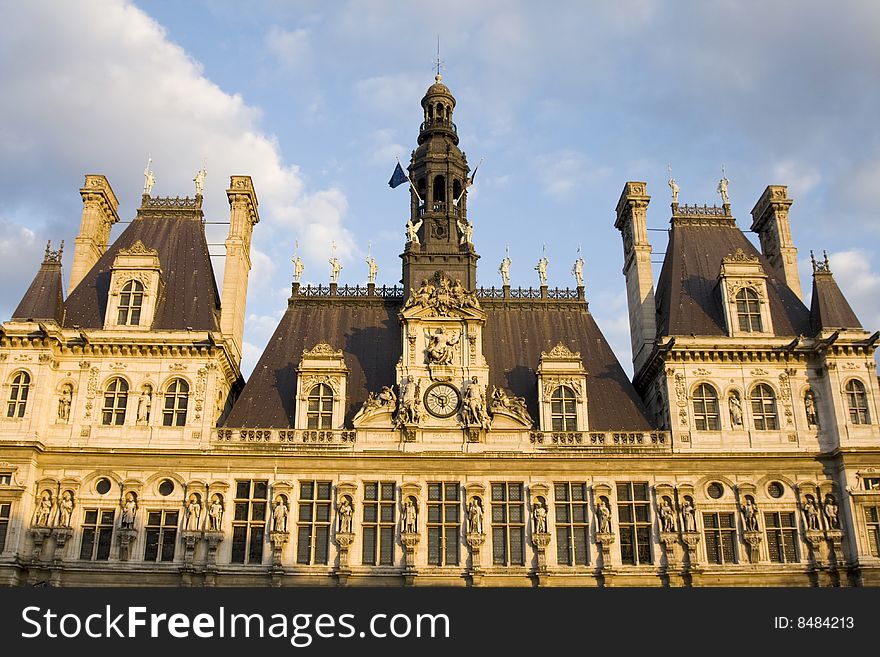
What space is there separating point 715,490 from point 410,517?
15001mm

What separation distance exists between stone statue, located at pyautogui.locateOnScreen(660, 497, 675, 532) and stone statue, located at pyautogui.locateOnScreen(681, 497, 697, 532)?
514mm

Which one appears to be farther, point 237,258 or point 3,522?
point 237,258

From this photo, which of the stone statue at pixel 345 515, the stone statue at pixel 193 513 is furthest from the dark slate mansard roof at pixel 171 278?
the stone statue at pixel 345 515

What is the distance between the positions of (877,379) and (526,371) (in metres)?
17.7

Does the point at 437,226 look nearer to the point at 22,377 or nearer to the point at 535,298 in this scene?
the point at 535,298

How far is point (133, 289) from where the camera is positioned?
158 feet

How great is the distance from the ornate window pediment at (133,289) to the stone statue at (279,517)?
39.6 feet

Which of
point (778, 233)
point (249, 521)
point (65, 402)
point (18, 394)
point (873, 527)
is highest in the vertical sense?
point (778, 233)

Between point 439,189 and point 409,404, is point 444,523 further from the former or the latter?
point 439,189

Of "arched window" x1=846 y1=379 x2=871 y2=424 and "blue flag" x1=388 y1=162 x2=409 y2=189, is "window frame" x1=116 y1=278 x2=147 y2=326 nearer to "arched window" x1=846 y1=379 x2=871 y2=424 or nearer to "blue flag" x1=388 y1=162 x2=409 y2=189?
"blue flag" x1=388 y1=162 x2=409 y2=189

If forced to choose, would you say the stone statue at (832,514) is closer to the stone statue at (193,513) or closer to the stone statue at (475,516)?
the stone statue at (475,516)

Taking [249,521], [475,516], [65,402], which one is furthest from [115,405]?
[475,516]

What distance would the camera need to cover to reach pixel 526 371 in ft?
159
